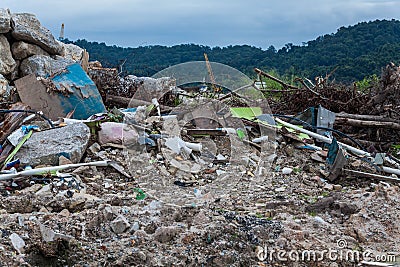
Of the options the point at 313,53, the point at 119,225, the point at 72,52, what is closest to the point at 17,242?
the point at 119,225

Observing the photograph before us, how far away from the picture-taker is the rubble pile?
264 centimetres

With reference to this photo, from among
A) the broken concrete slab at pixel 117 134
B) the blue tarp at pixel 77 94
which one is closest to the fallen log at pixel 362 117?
the broken concrete slab at pixel 117 134

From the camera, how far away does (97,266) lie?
2.47 metres

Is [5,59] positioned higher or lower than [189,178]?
higher

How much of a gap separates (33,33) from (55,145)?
4.13 meters

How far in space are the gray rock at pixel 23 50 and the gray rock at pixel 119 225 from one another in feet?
19.0

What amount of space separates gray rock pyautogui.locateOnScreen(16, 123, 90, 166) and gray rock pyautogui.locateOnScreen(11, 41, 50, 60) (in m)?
3.74

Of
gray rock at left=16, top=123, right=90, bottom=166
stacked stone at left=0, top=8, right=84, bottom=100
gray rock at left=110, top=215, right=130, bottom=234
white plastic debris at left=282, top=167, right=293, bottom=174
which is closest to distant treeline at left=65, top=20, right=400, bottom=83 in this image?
stacked stone at left=0, top=8, right=84, bottom=100

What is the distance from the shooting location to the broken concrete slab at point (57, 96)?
213 inches

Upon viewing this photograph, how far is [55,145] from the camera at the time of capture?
4355 mm

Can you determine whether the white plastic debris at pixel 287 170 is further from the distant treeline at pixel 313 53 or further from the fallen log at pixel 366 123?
the distant treeline at pixel 313 53

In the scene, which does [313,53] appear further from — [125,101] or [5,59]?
[5,59]

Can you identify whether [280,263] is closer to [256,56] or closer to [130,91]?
[130,91]

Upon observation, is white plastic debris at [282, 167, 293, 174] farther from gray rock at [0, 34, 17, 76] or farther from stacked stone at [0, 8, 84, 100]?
gray rock at [0, 34, 17, 76]
